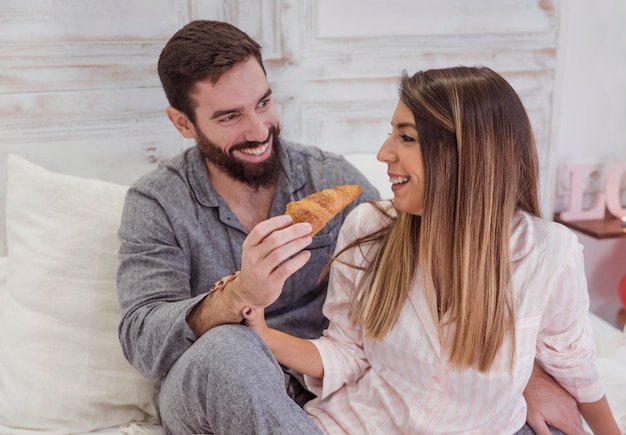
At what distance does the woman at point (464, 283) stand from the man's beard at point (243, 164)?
0.37 meters

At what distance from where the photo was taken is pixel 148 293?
144cm

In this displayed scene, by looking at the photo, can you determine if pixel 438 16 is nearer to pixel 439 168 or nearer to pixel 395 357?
pixel 439 168

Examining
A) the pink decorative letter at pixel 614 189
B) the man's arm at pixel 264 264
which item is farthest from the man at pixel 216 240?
the pink decorative letter at pixel 614 189

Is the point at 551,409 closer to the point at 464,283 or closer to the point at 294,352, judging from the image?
the point at 464,283

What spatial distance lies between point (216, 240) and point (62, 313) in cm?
41

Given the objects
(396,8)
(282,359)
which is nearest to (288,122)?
(396,8)

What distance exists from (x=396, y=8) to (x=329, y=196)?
941 millimetres

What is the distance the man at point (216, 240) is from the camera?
119cm

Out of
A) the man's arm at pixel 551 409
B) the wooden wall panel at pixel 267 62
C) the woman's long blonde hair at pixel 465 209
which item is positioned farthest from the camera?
the wooden wall panel at pixel 267 62

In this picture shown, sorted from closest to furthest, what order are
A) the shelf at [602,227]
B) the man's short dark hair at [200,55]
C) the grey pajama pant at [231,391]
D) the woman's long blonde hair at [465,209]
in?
the grey pajama pant at [231,391]
the woman's long blonde hair at [465,209]
the man's short dark hair at [200,55]
the shelf at [602,227]

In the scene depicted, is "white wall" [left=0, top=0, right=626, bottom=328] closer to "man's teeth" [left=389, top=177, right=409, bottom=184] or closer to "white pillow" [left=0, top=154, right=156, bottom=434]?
"white pillow" [left=0, top=154, right=156, bottom=434]

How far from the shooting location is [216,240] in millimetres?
1574

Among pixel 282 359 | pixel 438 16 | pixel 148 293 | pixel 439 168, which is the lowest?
pixel 282 359

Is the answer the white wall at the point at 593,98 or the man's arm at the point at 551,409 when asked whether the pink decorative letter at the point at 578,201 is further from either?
the man's arm at the point at 551,409
